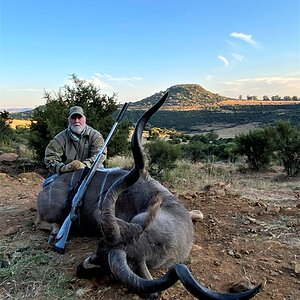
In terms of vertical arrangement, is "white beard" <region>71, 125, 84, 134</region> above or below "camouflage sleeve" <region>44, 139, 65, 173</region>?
above

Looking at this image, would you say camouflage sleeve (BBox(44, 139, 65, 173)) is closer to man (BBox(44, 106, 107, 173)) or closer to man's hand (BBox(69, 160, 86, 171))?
man (BBox(44, 106, 107, 173))

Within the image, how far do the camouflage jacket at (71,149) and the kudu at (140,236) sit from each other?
121 centimetres

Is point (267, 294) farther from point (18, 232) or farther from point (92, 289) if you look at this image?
point (18, 232)

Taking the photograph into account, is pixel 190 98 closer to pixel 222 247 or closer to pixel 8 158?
pixel 8 158

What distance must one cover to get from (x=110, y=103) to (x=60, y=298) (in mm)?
9892

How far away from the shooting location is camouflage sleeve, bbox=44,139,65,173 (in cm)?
604

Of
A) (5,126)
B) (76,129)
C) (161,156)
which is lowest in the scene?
(161,156)

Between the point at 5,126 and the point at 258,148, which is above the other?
the point at 5,126

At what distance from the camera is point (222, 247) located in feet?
15.3

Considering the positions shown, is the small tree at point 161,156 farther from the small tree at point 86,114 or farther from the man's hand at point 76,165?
the man's hand at point 76,165

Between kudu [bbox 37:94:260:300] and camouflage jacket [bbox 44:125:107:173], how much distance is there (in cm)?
121

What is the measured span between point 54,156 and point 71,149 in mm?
321

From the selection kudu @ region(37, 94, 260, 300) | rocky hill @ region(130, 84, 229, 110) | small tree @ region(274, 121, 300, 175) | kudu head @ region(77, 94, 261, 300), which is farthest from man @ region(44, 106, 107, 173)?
rocky hill @ region(130, 84, 229, 110)

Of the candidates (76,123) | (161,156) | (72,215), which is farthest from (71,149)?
(161,156)
